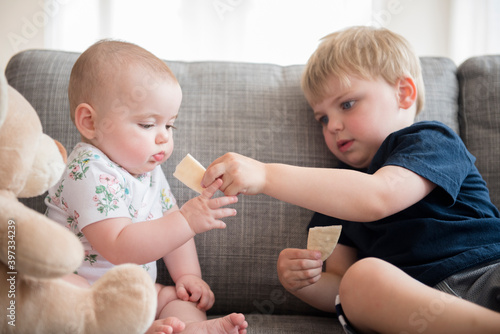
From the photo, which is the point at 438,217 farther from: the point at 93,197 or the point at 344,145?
the point at 93,197

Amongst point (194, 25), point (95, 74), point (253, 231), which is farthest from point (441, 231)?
point (194, 25)

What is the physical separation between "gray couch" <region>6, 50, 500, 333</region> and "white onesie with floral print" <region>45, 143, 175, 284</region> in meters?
0.19

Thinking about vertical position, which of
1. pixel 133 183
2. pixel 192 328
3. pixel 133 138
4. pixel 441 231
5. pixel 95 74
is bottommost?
pixel 192 328

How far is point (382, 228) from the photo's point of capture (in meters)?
1.12

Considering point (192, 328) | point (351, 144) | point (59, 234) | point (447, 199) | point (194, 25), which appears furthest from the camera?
point (194, 25)

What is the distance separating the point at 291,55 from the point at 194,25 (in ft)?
1.61

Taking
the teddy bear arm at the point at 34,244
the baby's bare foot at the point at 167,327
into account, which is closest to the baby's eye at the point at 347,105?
the baby's bare foot at the point at 167,327

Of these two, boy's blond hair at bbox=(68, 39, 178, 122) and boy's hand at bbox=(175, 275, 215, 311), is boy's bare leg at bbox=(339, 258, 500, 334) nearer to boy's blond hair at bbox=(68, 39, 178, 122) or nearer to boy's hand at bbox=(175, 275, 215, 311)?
boy's hand at bbox=(175, 275, 215, 311)

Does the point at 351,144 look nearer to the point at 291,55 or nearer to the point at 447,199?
the point at 447,199

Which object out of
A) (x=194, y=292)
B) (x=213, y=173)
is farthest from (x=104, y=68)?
(x=194, y=292)

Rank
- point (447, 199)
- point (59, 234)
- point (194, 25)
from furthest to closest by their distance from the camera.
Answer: point (194, 25) < point (447, 199) < point (59, 234)

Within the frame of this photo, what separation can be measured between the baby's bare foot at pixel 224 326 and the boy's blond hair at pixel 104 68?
530mm

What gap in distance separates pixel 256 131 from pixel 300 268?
1.40 feet

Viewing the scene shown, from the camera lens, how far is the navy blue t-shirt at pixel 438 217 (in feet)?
3.23
